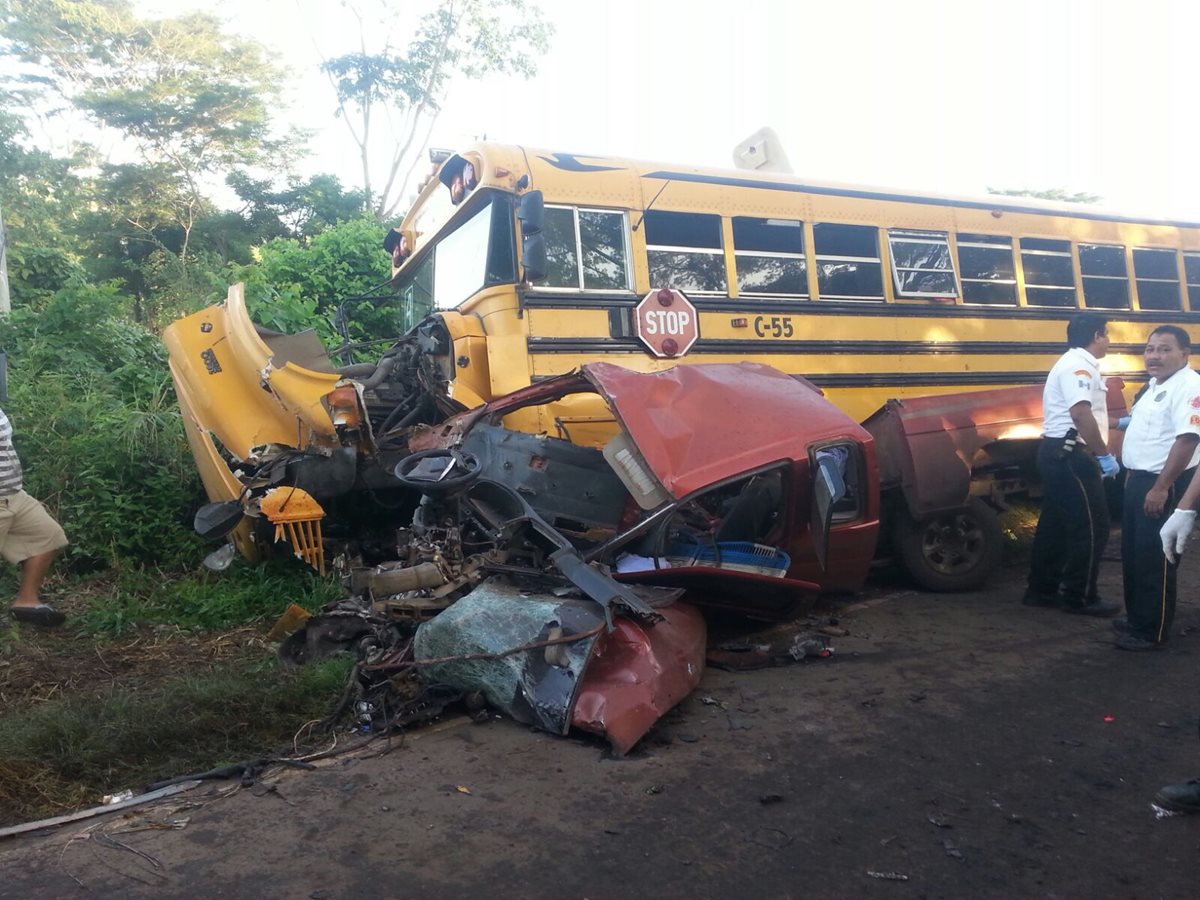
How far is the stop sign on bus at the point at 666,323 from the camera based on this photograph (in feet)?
20.5

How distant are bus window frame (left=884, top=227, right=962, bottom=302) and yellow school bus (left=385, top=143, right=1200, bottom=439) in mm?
14

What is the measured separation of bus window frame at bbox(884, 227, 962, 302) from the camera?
289 inches

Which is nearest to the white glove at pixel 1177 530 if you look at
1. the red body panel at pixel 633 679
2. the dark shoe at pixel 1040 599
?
the dark shoe at pixel 1040 599

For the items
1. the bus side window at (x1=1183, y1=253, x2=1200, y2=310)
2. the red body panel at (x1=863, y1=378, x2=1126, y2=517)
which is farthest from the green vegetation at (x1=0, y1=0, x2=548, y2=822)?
the bus side window at (x1=1183, y1=253, x2=1200, y2=310)

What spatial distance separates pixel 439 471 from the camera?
15.0 feet

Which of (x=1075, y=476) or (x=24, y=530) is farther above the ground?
(x=24, y=530)

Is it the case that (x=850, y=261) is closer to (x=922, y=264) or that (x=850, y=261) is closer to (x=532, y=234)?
(x=922, y=264)

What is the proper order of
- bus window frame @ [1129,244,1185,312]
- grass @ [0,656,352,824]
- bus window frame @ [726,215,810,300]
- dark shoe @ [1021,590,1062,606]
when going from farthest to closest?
1. bus window frame @ [1129,244,1185,312]
2. bus window frame @ [726,215,810,300]
3. dark shoe @ [1021,590,1062,606]
4. grass @ [0,656,352,824]

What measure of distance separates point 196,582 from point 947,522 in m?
5.05

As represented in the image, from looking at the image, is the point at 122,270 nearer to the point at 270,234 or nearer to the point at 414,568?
the point at 270,234

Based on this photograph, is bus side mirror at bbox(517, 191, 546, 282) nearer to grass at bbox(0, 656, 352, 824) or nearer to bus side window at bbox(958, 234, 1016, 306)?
grass at bbox(0, 656, 352, 824)

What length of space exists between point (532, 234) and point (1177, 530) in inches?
151

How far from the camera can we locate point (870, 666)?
4578mm

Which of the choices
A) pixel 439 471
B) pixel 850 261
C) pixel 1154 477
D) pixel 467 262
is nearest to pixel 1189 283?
pixel 850 261
